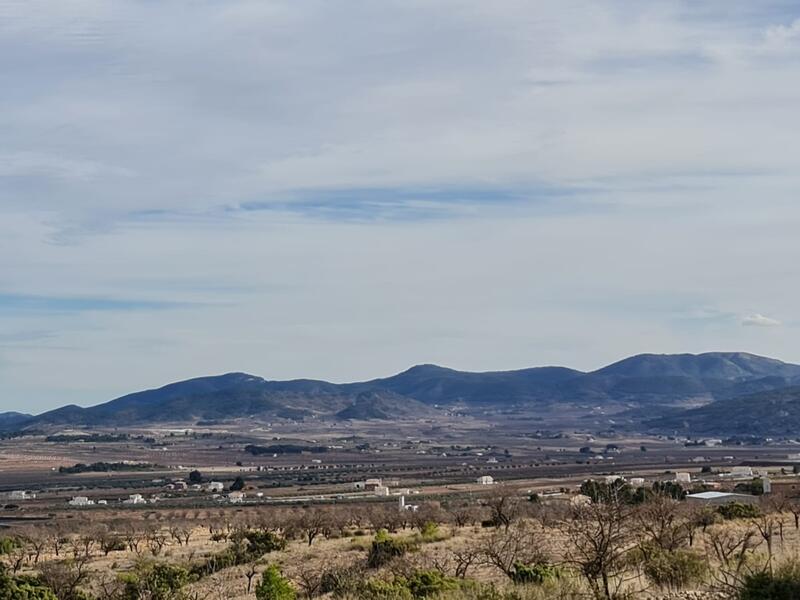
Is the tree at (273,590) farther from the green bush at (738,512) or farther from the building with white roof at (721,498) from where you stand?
the building with white roof at (721,498)

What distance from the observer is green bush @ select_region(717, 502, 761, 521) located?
45256mm

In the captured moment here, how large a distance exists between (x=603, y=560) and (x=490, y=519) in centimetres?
3910

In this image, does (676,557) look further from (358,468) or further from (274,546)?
(358,468)

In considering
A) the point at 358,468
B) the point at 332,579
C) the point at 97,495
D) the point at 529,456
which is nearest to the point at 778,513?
the point at 332,579

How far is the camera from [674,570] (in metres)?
20.6

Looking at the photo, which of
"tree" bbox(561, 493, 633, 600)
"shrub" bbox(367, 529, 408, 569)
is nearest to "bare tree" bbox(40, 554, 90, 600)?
"shrub" bbox(367, 529, 408, 569)

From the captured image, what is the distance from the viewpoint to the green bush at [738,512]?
4526 centimetres

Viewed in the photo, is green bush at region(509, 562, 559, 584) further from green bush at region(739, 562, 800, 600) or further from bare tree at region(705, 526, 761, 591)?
green bush at region(739, 562, 800, 600)

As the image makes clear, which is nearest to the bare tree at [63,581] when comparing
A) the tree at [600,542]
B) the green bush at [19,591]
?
the green bush at [19,591]

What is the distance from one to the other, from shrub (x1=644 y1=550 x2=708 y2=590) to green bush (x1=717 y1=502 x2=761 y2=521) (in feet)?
80.4

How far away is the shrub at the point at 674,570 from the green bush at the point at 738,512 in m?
24.5

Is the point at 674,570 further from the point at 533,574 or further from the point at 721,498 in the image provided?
the point at 721,498

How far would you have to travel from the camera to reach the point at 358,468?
173375mm

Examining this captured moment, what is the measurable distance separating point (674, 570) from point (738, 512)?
27.7 meters
